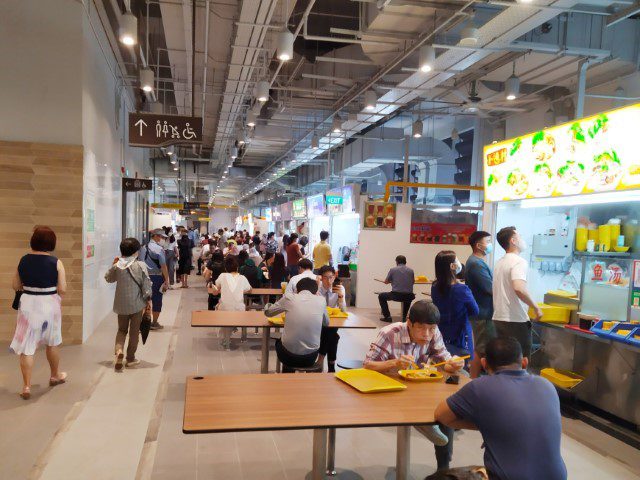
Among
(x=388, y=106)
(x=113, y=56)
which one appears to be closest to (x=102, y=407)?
(x=113, y=56)

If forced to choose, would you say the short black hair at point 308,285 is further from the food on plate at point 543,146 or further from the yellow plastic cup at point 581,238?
the yellow plastic cup at point 581,238

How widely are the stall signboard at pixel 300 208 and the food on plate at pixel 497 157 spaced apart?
1055cm

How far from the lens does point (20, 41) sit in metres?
6.40

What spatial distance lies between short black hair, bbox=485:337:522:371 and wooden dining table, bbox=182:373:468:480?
0.44 meters

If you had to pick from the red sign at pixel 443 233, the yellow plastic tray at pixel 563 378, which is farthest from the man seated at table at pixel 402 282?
the yellow plastic tray at pixel 563 378

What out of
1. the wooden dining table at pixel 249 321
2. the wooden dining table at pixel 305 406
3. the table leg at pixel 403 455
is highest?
the wooden dining table at pixel 305 406

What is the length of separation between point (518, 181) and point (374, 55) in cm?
374

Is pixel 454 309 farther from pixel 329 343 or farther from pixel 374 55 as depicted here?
pixel 374 55

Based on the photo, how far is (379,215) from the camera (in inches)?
434

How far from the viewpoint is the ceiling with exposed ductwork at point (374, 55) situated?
645 cm

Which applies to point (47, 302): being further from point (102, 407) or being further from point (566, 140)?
point (566, 140)

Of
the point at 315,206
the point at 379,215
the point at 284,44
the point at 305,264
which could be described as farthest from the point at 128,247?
the point at 315,206

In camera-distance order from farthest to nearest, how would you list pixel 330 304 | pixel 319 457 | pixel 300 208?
pixel 300 208
pixel 330 304
pixel 319 457

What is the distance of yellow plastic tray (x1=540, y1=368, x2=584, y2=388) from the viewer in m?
5.05
